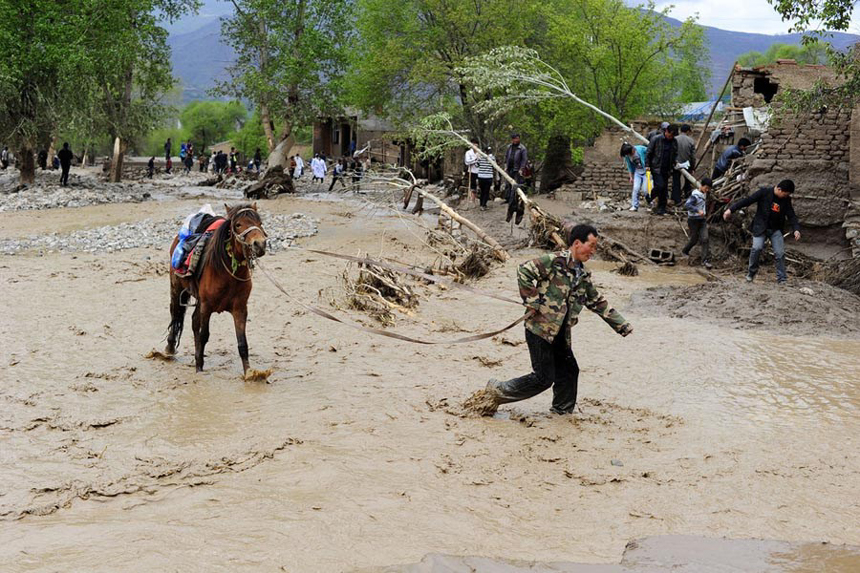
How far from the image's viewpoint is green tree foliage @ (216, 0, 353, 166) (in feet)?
124

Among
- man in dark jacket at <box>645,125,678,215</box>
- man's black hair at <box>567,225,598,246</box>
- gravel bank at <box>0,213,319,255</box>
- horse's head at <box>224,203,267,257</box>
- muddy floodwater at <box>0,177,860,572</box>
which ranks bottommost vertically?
muddy floodwater at <box>0,177,860,572</box>

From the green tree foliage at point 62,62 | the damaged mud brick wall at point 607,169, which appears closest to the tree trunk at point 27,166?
the green tree foliage at point 62,62

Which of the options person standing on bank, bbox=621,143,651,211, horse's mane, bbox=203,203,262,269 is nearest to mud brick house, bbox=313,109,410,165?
person standing on bank, bbox=621,143,651,211

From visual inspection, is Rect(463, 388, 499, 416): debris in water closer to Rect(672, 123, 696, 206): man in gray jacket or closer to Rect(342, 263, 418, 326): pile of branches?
Rect(342, 263, 418, 326): pile of branches

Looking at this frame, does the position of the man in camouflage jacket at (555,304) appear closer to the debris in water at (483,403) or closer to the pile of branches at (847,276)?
the debris in water at (483,403)

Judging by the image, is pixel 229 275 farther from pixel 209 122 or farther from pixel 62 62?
pixel 209 122

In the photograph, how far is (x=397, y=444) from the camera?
21.6ft

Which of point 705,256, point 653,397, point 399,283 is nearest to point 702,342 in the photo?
point 653,397

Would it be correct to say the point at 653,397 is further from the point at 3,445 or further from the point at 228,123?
the point at 228,123

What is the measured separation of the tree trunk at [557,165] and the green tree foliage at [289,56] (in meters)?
13.1

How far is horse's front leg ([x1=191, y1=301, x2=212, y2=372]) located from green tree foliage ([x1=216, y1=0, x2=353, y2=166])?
30.4 meters

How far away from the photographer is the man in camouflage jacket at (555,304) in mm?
6566

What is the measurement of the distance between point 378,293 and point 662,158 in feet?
24.3

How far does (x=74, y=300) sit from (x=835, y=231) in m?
12.4
